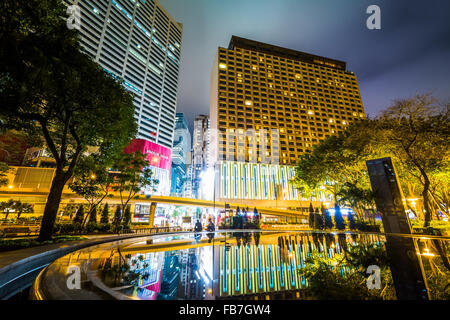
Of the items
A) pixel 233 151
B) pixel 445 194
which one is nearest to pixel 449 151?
pixel 445 194

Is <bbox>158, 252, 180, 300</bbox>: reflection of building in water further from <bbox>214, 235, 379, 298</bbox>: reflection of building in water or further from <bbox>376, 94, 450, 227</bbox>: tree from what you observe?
<bbox>376, 94, 450, 227</bbox>: tree

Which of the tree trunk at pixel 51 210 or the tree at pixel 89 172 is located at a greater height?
the tree at pixel 89 172

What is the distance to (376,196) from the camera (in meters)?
16.2

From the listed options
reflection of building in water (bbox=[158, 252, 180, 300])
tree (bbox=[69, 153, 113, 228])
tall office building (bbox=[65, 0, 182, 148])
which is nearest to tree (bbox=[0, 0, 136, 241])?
tree (bbox=[69, 153, 113, 228])

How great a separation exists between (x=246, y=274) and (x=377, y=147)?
21.9 meters

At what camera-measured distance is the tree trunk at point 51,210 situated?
11.1 metres

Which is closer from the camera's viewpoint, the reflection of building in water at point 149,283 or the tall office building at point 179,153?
the reflection of building in water at point 149,283

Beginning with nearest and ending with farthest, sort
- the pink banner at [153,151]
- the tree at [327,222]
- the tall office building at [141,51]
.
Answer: the tree at [327,222] → the pink banner at [153,151] → the tall office building at [141,51]

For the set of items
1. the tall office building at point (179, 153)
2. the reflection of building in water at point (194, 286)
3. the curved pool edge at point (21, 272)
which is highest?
the tall office building at point (179, 153)

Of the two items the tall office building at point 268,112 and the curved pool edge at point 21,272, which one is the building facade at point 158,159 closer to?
the tall office building at point 268,112

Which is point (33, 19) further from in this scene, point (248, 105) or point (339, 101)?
point (339, 101)

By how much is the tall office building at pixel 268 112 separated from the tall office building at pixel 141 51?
3129 cm

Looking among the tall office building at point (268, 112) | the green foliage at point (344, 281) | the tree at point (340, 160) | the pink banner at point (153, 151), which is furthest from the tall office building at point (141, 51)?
the green foliage at point (344, 281)

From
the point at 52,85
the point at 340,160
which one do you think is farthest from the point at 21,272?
the point at 340,160
